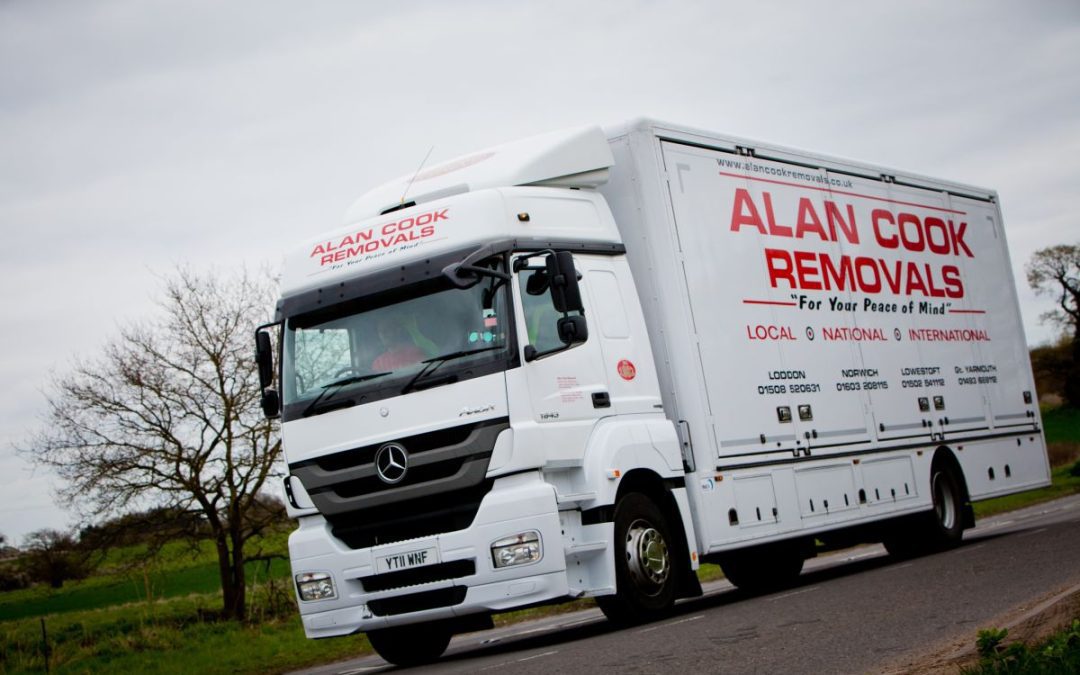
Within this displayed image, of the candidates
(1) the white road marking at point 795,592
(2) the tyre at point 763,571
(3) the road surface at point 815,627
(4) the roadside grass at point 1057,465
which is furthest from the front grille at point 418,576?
(4) the roadside grass at point 1057,465

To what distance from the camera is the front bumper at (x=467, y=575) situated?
943cm

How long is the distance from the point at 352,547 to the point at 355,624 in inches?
24.1

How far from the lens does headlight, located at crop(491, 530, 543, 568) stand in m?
9.42

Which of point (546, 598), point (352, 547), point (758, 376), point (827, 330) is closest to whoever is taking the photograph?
point (546, 598)

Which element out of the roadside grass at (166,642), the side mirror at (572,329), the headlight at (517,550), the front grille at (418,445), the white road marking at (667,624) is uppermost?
the side mirror at (572,329)

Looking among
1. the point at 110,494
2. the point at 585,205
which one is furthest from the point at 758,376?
the point at 110,494

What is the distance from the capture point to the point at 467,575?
955 cm

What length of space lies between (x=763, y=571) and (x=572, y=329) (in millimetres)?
5981

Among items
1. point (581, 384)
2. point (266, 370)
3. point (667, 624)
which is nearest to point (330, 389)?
point (266, 370)

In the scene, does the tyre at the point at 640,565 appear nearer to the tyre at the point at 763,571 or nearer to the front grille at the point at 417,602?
the front grille at the point at 417,602

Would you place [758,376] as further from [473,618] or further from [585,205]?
[473,618]

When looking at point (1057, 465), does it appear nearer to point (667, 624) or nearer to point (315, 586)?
point (667, 624)

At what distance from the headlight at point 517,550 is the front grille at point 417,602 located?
0.39 meters

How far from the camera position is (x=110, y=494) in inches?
864
